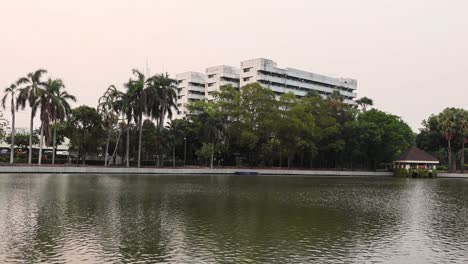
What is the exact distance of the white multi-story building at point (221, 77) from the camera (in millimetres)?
159375

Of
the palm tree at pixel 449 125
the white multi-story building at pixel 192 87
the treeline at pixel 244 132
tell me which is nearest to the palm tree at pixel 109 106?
the treeline at pixel 244 132

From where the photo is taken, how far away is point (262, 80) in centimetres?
14975

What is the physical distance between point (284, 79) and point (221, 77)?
75.2 feet

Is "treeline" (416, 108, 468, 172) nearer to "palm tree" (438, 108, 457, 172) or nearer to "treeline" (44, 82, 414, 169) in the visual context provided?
"palm tree" (438, 108, 457, 172)

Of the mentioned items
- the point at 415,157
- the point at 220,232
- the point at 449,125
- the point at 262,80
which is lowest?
the point at 220,232

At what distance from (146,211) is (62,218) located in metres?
4.55

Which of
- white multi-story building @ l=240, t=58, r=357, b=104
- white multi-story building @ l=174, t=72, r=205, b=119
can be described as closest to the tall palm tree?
white multi-story building @ l=240, t=58, r=357, b=104

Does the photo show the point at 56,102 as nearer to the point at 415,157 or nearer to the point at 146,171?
the point at 146,171

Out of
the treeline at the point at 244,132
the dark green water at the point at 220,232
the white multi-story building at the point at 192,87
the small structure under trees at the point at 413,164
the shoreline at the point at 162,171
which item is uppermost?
the white multi-story building at the point at 192,87

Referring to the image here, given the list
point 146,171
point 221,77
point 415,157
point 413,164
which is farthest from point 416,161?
point 221,77

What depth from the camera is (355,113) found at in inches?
4245

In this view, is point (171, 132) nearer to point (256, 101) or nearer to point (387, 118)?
point (256, 101)

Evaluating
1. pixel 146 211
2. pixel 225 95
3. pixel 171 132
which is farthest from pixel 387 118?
pixel 146 211

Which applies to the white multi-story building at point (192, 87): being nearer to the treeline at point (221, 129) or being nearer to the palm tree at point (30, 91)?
the treeline at point (221, 129)
